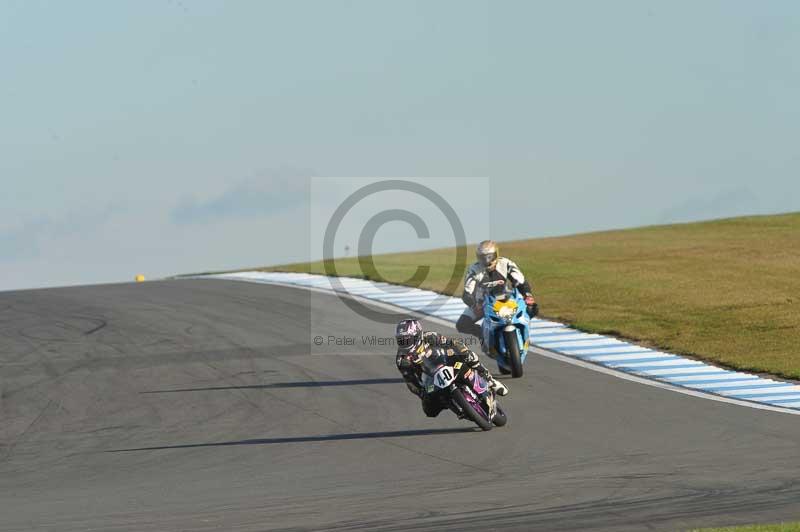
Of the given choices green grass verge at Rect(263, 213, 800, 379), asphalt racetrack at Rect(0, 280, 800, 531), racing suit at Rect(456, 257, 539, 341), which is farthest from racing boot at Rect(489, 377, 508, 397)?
green grass verge at Rect(263, 213, 800, 379)

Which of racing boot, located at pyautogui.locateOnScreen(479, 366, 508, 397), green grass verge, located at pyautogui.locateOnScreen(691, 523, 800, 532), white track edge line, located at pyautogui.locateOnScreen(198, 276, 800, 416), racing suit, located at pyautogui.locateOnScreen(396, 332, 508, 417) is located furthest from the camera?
white track edge line, located at pyautogui.locateOnScreen(198, 276, 800, 416)

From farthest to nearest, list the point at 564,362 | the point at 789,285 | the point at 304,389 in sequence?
the point at 789,285 < the point at 564,362 < the point at 304,389

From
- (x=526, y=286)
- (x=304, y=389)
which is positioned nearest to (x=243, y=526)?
(x=304, y=389)

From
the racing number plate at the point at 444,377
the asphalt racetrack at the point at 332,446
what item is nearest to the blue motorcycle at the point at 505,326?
the asphalt racetrack at the point at 332,446

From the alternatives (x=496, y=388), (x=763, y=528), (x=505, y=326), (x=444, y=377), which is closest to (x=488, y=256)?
(x=505, y=326)

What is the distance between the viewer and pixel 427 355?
1415 centimetres

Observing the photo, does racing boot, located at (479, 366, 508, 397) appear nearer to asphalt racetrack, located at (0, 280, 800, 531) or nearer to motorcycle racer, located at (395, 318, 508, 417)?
motorcycle racer, located at (395, 318, 508, 417)

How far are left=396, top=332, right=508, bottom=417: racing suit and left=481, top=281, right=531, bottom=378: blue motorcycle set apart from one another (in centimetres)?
330

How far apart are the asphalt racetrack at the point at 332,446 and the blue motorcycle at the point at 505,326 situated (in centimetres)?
47

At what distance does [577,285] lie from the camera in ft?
98.0

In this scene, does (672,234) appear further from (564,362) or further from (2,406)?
(2,406)

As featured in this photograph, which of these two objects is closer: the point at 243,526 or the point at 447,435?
the point at 243,526

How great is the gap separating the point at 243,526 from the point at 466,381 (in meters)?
4.98

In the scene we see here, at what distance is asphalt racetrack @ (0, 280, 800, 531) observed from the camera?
971cm
